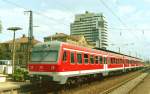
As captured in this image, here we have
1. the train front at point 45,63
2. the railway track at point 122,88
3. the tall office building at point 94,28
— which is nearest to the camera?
the train front at point 45,63

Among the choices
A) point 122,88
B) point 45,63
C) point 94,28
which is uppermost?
point 94,28

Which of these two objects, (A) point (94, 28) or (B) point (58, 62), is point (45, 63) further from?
(A) point (94, 28)

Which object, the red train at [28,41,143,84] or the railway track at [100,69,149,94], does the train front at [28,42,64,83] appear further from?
the railway track at [100,69,149,94]

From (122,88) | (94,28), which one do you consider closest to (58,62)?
(122,88)

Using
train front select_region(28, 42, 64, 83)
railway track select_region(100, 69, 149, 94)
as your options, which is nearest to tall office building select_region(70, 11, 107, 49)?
railway track select_region(100, 69, 149, 94)

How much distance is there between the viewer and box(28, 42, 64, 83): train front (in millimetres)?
17580

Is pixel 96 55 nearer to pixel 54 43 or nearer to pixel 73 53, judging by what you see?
pixel 73 53

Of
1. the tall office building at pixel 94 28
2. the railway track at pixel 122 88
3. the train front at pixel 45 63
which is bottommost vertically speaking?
the railway track at pixel 122 88

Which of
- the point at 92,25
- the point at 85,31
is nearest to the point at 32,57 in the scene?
the point at 92,25

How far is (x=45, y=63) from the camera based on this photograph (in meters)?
18.1

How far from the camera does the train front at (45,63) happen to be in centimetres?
1758

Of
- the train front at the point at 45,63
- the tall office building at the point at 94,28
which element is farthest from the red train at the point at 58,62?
the tall office building at the point at 94,28

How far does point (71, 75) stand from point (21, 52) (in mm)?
73995

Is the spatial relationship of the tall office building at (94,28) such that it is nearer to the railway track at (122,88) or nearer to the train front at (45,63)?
the railway track at (122,88)
